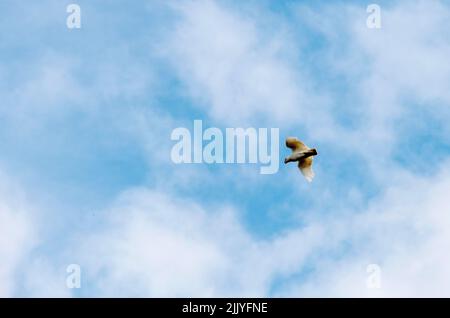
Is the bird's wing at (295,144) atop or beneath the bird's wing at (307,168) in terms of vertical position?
atop

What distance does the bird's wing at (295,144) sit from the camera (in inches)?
1716

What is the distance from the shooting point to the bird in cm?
4359

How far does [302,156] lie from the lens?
4391 centimetres

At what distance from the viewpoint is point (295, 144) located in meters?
43.8

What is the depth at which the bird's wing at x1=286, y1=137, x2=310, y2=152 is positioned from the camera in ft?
143

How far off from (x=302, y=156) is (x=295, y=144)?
2.44ft

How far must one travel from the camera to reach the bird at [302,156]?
43.6 metres

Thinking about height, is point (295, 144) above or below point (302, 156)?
above

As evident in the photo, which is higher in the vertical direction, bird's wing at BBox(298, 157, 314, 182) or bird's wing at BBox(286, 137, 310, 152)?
bird's wing at BBox(286, 137, 310, 152)
